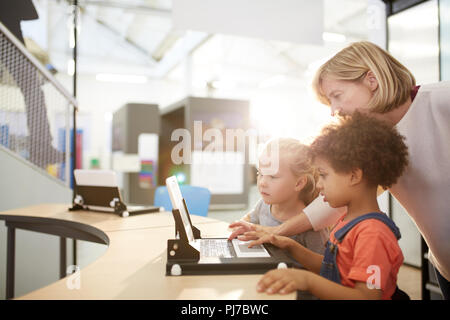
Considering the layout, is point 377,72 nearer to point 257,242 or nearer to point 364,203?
point 364,203

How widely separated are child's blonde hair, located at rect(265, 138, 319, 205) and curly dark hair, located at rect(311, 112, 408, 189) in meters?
0.50

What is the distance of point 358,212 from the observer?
965 millimetres

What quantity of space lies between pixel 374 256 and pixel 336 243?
7.1 inches

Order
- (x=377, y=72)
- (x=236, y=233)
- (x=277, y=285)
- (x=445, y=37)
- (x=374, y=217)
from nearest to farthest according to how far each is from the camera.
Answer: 1. (x=277, y=285)
2. (x=374, y=217)
3. (x=377, y=72)
4. (x=236, y=233)
5. (x=445, y=37)

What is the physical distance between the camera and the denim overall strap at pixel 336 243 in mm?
892

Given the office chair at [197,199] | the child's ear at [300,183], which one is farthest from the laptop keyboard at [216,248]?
the office chair at [197,199]

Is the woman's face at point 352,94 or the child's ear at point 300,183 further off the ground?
the woman's face at point 352,94

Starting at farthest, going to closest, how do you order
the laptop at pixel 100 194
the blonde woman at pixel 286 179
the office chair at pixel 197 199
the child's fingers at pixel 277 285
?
the office chair at pixel 197 199 → the laptop at pixel 100 194 → the blonde woman at pixel 286 179 → the child's fingers at pixel 277 285

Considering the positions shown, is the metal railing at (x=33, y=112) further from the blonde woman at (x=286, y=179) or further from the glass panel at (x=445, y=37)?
the glass panel at (x=445, y=37)

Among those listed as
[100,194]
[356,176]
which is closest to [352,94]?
[356,176]

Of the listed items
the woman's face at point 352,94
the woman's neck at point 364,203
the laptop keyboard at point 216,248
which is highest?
the woman's face at point 352,94

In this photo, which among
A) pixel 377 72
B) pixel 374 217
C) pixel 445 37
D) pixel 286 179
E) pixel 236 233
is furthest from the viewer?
pixel 445 37

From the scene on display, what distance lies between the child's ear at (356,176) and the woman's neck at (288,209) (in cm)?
60

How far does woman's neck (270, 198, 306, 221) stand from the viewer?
5.01ft
